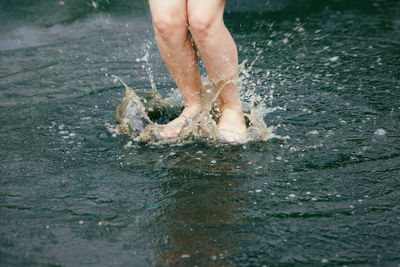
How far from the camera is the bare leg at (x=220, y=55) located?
2539mm

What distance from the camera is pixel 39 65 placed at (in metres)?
3.99

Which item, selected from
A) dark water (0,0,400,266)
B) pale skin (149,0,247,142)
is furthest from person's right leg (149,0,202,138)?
dark water (0,0,400,266)

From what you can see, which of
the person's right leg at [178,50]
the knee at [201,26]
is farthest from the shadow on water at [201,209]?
the knee at [201,26]

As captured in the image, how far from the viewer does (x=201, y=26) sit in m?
2.56

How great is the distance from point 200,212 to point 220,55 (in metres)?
0.94

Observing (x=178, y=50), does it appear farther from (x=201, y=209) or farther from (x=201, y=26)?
(x=201, y=209)

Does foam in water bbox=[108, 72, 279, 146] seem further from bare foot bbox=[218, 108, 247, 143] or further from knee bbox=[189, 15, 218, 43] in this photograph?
knee bbox=[189, 15, 218, 43]

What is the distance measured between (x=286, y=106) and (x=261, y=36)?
161 centimetres

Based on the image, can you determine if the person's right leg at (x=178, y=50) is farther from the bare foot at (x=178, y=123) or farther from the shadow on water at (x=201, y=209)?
the shadow on water at (x=201, y=209)

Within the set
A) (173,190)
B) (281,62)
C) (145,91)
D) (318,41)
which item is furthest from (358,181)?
(318,41)

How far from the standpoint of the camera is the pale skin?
101 inches

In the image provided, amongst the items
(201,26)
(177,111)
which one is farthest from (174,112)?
(201,26)

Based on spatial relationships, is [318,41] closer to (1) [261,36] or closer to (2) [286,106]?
(1) [261,36]

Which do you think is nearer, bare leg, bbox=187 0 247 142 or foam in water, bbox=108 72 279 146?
bare leg, bbox=187 0 247 142
